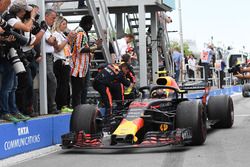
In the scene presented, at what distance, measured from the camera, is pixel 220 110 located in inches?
436

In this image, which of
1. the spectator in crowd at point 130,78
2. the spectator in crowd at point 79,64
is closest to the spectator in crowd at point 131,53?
the spectator in crowd at point 130,78

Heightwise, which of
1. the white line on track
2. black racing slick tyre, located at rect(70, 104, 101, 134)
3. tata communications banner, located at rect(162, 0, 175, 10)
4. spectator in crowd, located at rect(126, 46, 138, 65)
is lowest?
the white line on track

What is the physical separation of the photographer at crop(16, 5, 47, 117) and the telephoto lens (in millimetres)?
607

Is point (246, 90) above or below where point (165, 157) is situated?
above

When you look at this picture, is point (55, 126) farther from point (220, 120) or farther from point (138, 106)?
point (220, 120)

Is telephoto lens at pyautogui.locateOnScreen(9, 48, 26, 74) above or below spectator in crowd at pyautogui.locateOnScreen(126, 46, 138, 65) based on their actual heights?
below

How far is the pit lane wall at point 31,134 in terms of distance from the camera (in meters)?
8.48

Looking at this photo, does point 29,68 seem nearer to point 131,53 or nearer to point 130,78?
point 130,78

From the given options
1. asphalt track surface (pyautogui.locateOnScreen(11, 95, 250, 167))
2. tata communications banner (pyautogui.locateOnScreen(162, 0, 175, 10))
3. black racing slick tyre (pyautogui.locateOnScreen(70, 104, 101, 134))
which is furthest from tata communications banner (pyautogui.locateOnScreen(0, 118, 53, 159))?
tata communications banner (pyautogui.locateOnScreen(162, 0, 175, 10))

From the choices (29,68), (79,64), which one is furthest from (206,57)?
(29,68)

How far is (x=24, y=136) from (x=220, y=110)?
154 inches

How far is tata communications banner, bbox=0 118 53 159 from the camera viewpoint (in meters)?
8.45

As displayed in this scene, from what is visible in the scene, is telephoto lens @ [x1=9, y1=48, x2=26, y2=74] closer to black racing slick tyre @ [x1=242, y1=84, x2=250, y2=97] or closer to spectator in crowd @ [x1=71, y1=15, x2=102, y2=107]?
spectator in crowd @ [x1=71, y1=15, x2=102, y2=107]

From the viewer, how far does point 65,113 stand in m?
10.9
